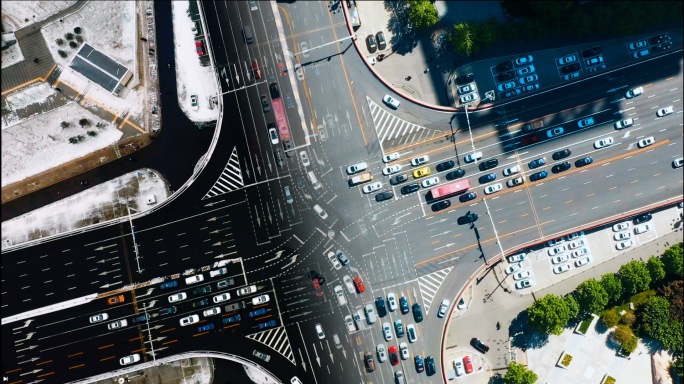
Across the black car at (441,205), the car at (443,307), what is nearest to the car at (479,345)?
the car at (443,307)

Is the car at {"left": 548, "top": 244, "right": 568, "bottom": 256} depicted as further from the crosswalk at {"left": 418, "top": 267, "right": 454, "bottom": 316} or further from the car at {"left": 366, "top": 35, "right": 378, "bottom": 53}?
the car at {"left": 366, "top": 35, "right": 378, "bottom": 53}

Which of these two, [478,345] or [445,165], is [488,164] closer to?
[445,165]

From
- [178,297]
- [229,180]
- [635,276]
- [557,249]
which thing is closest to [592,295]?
[635,276]

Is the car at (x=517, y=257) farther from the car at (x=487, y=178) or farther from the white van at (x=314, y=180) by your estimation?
the white van at (x=314, y=180)

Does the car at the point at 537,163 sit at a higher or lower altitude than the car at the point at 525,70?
lower

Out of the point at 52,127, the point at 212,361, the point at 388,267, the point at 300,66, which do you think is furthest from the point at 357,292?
the point at 52,127
